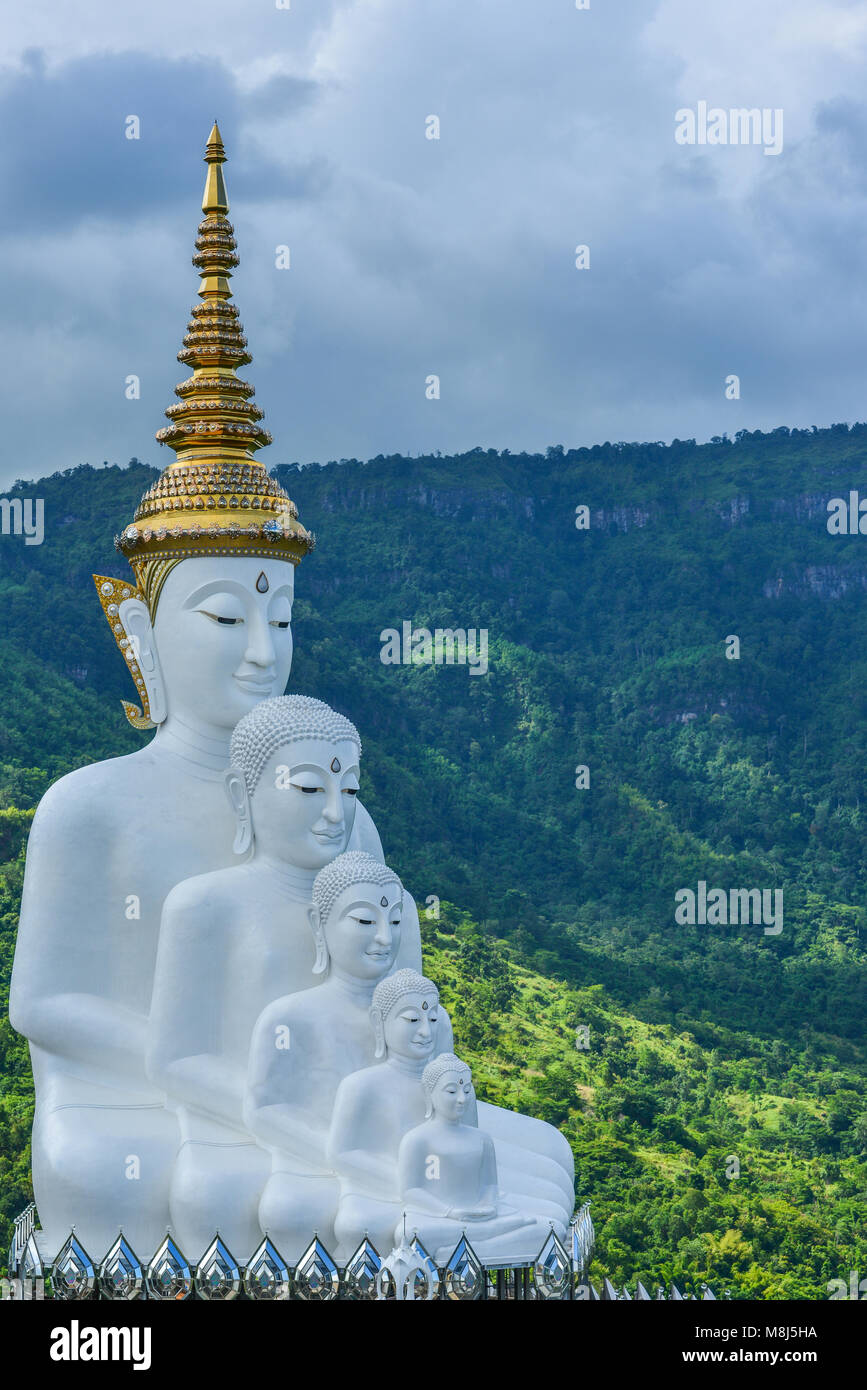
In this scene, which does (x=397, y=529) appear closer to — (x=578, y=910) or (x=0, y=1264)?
(x=578, y=910)

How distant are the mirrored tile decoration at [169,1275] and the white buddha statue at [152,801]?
0.52 metres

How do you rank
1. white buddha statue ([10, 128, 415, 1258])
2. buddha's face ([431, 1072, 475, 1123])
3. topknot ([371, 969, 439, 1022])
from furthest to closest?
white buddha statue ([10, 128, 415, 1258])
topknot ([371, 969, 439, 1022])
buddha's face ([431, 1072, 475, 1123])

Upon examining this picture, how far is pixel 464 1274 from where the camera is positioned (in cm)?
786

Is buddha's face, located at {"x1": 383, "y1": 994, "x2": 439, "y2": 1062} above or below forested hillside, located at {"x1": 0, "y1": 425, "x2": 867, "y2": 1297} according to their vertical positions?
below

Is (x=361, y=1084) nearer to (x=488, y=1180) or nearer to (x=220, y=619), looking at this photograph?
(x=488, y=1180)

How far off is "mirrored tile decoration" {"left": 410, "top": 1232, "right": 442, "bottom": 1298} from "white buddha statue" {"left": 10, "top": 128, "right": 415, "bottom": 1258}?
128 cm

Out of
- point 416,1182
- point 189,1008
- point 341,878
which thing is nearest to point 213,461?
point 341,878

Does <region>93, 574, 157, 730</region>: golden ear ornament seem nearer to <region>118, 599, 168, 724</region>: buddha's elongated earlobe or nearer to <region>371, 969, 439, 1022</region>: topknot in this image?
<region>118, 599, 168, 724</region>: buddha's elongated earlobe

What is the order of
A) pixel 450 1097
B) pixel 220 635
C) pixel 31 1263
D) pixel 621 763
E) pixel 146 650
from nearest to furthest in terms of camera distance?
1. pixel 450 1097
2. pixel 31 1263
3. pixel 220 635
4. pixel 146 650
5. pixel 621 763

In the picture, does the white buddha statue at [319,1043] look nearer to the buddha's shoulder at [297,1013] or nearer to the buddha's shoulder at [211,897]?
the buddha's shoulder at [297,1013]

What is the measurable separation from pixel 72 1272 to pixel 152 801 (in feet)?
7.64

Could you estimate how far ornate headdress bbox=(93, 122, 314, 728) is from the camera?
9539 millimetres

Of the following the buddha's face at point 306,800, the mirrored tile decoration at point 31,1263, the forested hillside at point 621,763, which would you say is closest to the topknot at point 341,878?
the buddha's face at point 306,800

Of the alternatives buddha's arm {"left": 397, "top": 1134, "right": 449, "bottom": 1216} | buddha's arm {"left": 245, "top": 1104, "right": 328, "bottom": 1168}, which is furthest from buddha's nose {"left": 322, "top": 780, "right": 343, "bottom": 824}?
buddha's arm {"left": 397, "top": 1134, "right": 449, "bottom": 1216}
